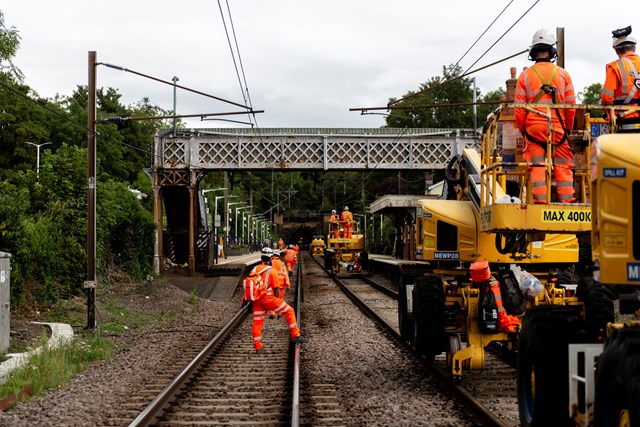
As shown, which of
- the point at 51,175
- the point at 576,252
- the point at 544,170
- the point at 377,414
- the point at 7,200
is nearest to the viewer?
the point at 544,170

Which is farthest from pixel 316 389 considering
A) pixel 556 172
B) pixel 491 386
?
pixel 556 172

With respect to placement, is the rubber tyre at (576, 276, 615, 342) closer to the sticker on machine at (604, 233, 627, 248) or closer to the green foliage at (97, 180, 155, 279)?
the sticker on machine at (604, 233, 627, 248)

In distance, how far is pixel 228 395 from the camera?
11219mm

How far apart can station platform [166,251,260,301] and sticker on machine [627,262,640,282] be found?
26.1 metres

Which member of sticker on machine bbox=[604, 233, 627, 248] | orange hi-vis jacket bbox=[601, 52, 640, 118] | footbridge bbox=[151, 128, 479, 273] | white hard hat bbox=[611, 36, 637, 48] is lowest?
sticker on machine bbox=[604, 233, 627, 248]

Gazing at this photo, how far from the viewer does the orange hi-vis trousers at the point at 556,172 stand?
9219mm

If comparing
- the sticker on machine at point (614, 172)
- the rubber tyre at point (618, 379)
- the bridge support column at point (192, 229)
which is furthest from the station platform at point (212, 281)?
the sticker on machine at point (614, 172)

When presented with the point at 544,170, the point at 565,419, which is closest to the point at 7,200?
the point at 544,170

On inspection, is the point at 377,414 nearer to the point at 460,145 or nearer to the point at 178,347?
the point at 178,347

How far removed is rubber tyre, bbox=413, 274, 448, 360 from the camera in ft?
38.4

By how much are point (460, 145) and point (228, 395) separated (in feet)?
95.6

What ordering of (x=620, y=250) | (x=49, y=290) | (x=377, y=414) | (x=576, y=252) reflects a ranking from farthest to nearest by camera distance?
(x=49, y=290)
(x=576, y=252)
(x=377, y=414)
(x=620, y=250)

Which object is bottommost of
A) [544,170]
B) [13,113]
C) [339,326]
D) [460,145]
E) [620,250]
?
[339,326]

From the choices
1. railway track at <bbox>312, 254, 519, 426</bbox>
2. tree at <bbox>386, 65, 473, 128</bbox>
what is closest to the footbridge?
railway track at <bbox>312, 254, 519, 426</bbox>
